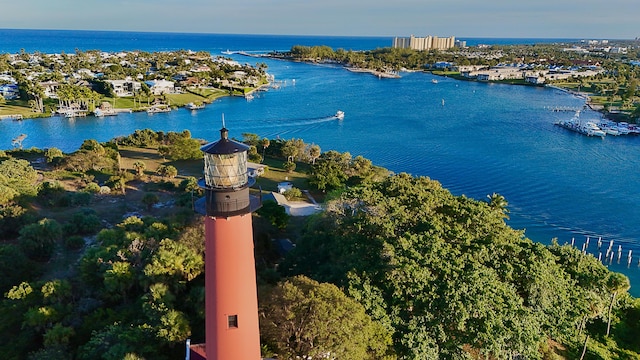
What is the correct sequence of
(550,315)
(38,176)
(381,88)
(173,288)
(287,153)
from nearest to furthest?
(550,315), (173,288), (38,176), (287,153), (381,88)

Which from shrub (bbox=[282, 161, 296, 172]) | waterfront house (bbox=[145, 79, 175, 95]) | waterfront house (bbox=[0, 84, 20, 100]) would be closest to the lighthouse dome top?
shrub (bbox=[282, 161, 296, 172])

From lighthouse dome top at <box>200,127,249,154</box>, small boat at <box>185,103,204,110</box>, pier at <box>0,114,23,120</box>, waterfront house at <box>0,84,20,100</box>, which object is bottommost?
pier at <box>0,114,23,120</box>

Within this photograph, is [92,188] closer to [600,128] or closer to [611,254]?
[611,254]

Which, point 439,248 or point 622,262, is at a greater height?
point 439,248

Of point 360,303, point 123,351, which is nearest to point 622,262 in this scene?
point 360,303

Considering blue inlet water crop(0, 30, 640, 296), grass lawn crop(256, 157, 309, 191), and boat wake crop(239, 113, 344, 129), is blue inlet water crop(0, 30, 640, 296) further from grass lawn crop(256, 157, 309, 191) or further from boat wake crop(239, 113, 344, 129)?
grass lawn crop(256, 157, 309, 191)

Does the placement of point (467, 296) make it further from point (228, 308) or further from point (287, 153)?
point (287, 153)
